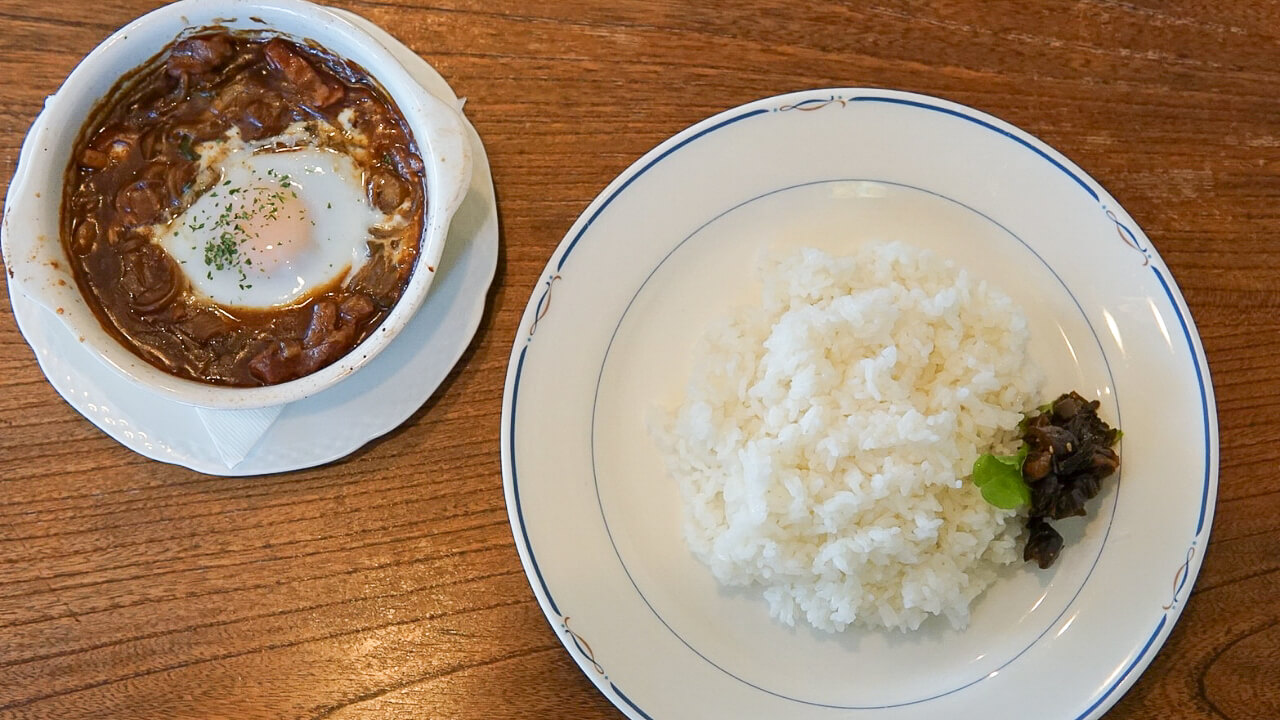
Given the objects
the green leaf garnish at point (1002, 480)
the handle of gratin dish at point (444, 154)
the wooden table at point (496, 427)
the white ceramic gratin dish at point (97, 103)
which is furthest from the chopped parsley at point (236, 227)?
the green leaf garnish at point (1002, 480)

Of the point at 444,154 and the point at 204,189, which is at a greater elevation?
the point at 444,154

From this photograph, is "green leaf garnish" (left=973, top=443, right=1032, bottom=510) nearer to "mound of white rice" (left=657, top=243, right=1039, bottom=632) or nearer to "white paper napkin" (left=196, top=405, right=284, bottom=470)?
"mound of white rice" (left=657, top=243, right=1039, bottom=632)

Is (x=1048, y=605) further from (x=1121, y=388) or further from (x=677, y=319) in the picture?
(x=677, y=319)

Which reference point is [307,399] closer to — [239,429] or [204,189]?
[239,429]

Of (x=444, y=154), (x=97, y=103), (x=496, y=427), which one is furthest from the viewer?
(x=496, y=427)

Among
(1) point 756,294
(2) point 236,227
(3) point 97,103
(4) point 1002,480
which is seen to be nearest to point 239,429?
Answer: (2) point 236,227

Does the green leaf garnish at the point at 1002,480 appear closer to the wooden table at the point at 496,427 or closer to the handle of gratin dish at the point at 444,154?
the wooden table at the point at 496,427

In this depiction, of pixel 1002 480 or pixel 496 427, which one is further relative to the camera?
pixel 496 427

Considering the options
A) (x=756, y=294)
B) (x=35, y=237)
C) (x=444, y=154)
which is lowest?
(x=35, y=237)

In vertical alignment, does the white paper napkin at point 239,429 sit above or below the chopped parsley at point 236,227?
below
